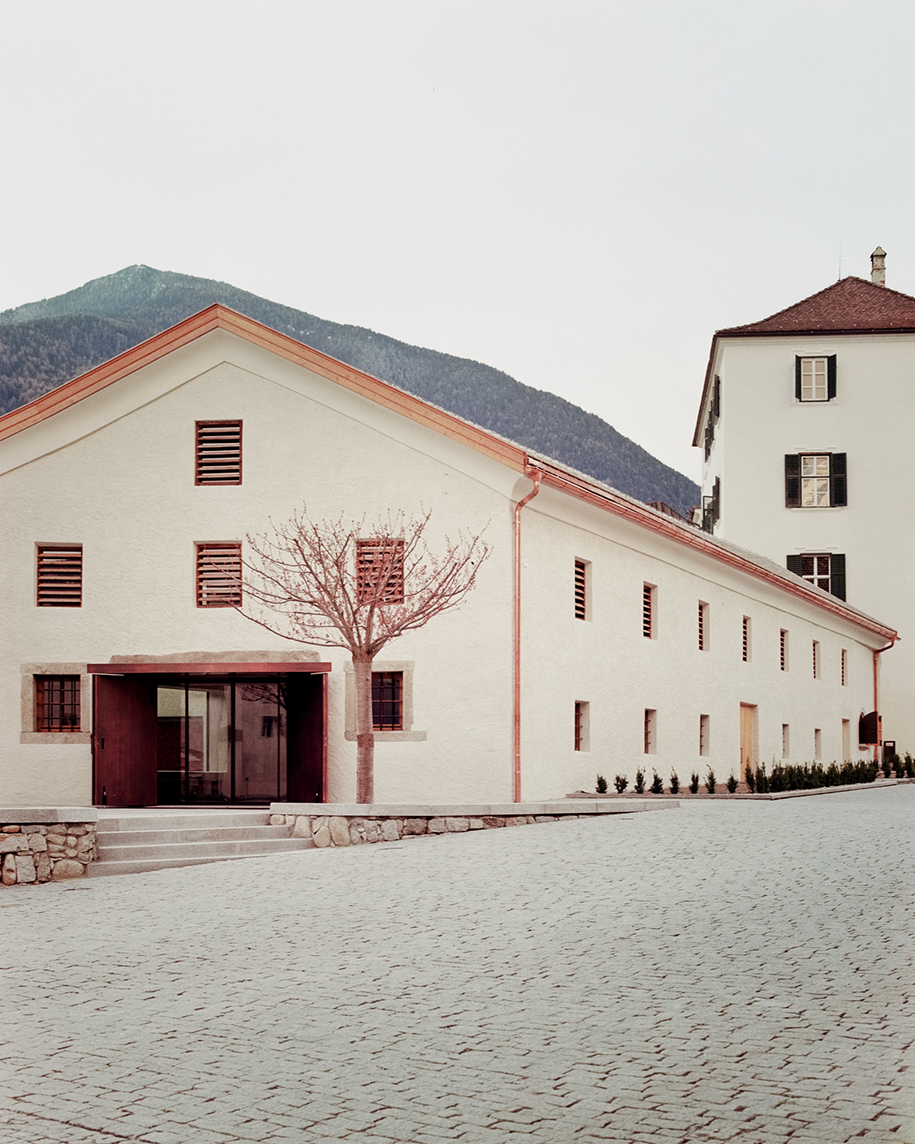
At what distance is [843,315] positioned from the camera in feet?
165

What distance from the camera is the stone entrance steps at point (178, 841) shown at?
15.4 metres

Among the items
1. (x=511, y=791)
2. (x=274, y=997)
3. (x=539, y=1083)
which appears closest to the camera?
(x=539, y=1083)

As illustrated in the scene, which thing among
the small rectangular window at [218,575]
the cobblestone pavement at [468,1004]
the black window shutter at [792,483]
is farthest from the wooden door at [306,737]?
the black window shutter at [792,483]

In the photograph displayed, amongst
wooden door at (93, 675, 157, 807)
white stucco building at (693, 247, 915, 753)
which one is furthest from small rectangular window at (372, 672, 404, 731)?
white stucco building at (693, 247, 915, 753)

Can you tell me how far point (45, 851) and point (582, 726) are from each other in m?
11.7

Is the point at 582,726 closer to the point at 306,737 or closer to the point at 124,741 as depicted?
the point at 306,737

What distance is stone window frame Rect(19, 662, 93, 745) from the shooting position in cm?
2252

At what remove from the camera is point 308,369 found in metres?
22.9

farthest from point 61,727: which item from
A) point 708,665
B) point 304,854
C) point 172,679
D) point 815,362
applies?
point 815,362

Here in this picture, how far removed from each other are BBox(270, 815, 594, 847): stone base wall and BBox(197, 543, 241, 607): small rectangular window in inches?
240

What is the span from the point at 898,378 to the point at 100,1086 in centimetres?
4638

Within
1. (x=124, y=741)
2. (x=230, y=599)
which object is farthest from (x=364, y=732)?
(x=124, y=741)

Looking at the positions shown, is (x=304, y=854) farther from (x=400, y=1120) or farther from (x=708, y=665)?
(x=708, y=665)

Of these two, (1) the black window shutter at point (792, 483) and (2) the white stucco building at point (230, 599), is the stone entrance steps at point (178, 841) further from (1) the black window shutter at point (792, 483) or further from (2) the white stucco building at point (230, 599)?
(1) the black window shutter at point (792, 483)
